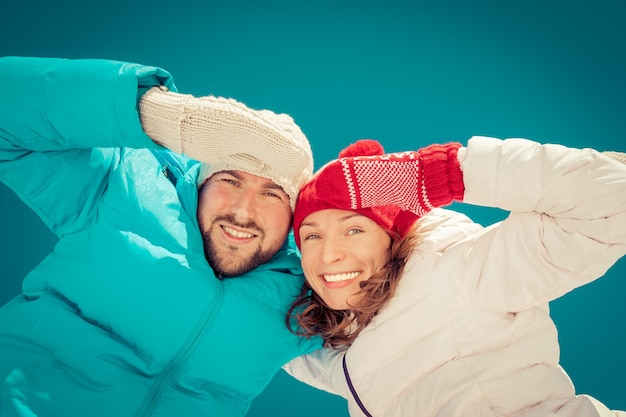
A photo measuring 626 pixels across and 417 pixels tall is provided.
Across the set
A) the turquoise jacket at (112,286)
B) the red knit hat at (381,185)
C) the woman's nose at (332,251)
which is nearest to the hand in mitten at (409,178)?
the red knit hat at (381,185)

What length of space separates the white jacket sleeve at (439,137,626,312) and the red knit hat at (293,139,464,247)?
0.05 metres

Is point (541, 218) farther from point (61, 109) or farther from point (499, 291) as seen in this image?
point (61, 109)

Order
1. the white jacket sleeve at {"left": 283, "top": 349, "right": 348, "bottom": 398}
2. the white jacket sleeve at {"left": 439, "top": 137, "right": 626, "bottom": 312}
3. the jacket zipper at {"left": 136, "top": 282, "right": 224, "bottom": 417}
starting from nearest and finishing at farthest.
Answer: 1. the white jacket sleeve at {"left": 439, "top": 137, "right": 626, "bottom": 312}
2. the jacket zipper at {"left": 136, "top": 282, "right": 224, "bottom": 417}
3. the white jacket sleeve at {"left": 283, "top": 349, "right": 348, "bottom": 398}

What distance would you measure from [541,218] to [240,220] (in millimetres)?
785

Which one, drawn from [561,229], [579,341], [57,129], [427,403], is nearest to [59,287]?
[57,129]

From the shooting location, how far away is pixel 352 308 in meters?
1.21

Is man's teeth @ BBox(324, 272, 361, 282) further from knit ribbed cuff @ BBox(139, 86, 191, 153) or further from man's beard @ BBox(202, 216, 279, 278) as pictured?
knit ribbed cuff @ BBox(139, 86, 191, 153)

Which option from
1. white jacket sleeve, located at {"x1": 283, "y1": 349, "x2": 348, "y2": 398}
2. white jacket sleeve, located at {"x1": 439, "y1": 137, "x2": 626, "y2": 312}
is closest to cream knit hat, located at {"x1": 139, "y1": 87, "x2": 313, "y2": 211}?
white jacket sleeve, located at {"x1": 439, "y1": 137, "x2": 626, "y2": 312}

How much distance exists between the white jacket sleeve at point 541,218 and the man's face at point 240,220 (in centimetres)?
59

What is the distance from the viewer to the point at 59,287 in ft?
3.71

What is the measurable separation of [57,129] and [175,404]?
2.44ft

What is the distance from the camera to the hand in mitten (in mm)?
972

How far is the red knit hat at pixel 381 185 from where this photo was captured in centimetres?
98

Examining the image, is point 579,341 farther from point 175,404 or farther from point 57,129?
point 57,129
